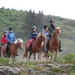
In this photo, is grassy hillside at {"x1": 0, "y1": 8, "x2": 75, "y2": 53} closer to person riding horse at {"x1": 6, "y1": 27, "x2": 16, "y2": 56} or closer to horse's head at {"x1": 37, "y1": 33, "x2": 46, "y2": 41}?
person riding horse at {"x1": 6, "y1": 27, "x2": 16, "y2": 56}

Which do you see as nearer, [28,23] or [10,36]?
[10,36]

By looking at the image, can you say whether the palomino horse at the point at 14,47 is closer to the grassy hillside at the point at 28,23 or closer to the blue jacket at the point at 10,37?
the blue jacket at the point at 10,37

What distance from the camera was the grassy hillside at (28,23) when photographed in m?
98.8

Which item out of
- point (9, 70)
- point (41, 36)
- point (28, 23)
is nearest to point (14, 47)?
point (41, 36)

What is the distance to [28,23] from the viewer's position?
102 meters

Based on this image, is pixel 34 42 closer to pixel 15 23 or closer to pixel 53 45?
pixel 53 45

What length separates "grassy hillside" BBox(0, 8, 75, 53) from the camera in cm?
9876

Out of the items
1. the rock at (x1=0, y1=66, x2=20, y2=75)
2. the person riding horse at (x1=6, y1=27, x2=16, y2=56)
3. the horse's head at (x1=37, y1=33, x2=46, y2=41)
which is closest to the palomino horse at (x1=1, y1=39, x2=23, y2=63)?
the person riding horse at (x1=6, y1=27, x2=16, y2=56)

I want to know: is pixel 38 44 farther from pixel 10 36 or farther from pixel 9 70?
pixel 9 70

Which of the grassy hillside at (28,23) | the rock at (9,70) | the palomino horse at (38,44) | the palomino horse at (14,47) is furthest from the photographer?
the grassy hillside at (28,23)

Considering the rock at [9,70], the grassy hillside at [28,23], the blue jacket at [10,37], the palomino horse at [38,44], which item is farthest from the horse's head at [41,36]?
the grassy hillside at [28,23]

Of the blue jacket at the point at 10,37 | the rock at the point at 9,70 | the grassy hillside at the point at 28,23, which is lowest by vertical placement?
the grassy hillside at the point at 28,23

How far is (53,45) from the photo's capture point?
23.3m

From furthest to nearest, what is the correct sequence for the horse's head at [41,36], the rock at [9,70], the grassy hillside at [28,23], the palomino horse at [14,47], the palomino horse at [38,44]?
the grassy hillside at [28,23]
the palomino horse at [14,47]
the palomino horse at [38,44]
the horse's head at [41,36]
the rock at [9,70]
